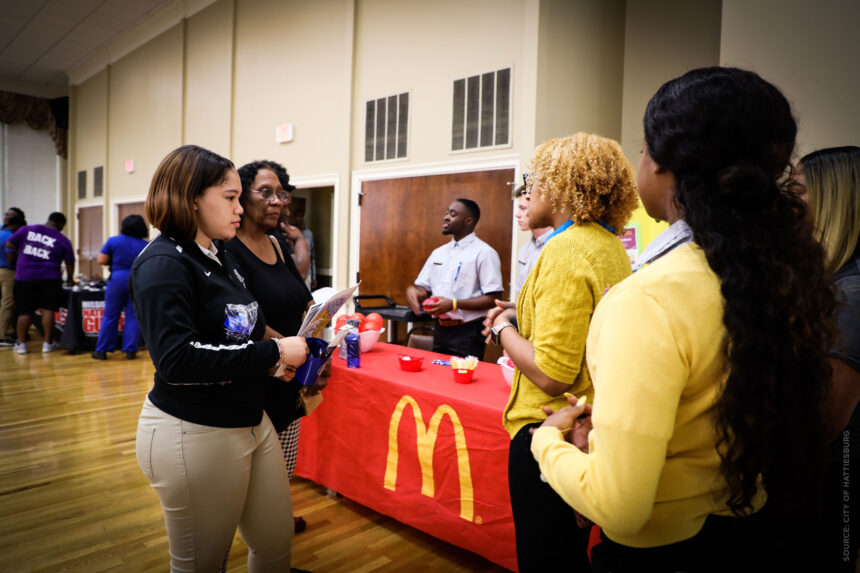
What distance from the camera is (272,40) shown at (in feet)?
19.6

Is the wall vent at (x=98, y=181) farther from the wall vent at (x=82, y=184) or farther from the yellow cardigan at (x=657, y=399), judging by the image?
the yellow cardigan at (x=657, y=399)

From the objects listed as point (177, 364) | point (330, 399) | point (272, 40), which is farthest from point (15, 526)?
point (272, 40)

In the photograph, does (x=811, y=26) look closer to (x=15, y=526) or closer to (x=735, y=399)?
(x=735, y=399)

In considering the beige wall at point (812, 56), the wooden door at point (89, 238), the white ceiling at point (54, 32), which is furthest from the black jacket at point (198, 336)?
the wooden door at point (89, 238)

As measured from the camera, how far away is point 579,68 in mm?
4059

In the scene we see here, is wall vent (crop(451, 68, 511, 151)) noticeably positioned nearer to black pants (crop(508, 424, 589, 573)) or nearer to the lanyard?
the lanyard

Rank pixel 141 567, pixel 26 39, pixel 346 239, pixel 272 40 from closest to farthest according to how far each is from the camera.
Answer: pixel 141 567
pixel 346 239
pixel 272 40
pixel 26 39

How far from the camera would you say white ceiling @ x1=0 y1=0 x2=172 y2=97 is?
7094 millimetres

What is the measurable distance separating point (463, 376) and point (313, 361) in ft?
2.35

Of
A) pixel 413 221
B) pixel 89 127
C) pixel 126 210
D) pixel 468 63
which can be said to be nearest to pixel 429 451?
pixel 413 221

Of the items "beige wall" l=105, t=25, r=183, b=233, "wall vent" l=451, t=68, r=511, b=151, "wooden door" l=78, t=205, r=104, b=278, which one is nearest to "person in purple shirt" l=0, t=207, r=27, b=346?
"beige wall" l=105, t=25, r=183, b=233

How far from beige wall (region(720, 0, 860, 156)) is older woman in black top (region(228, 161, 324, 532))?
2.57 metres

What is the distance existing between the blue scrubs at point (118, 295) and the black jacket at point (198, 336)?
5.06 metres

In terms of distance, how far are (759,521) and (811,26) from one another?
299cm
